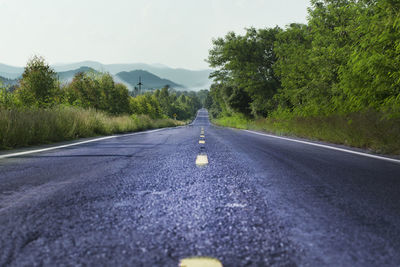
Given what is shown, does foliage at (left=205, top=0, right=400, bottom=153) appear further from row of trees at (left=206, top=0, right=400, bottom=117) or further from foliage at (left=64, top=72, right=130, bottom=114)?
foliage at (left=64, top=72, right=130, bottom=114)

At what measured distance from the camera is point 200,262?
99 cm

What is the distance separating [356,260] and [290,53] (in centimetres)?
2044

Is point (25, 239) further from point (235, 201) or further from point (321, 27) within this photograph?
point (321, 27)

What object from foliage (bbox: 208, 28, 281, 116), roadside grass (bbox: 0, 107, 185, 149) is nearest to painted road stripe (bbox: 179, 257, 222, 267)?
roadside grass (bbox: 0, 107, 185, 149)

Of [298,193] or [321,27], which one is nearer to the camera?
[298,193]

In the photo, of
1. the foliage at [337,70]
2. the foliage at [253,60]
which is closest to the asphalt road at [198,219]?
the foliage at [337,70]

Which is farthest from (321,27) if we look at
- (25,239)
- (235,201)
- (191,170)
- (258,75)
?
(25,239)

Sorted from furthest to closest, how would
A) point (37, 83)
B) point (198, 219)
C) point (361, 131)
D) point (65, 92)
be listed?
1. point (65, 92)
2. point (37, 83)
3. point (361, 131)
4. point (198, 219)

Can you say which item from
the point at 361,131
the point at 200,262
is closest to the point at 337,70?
the point at 361,131

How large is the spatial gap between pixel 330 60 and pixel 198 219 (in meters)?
13.5

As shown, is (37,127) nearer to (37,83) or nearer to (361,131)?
(361,131)

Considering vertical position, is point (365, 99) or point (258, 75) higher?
point (258, 75)

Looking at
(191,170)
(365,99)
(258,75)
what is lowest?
(191,170)

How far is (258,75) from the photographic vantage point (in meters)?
26.1
